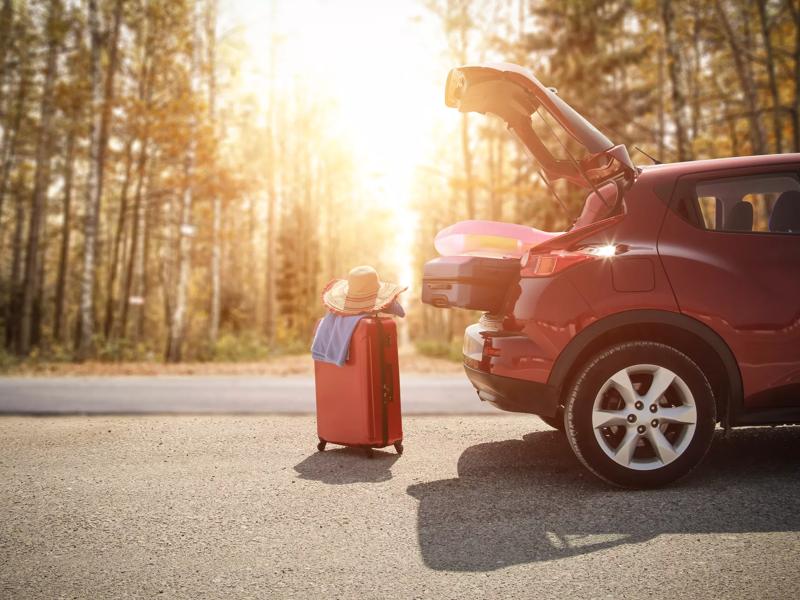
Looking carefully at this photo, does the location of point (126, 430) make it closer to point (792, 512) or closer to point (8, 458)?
point (8, 458)

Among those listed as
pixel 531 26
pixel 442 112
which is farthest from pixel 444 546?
pixel 442 112

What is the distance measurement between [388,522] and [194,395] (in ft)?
23.7

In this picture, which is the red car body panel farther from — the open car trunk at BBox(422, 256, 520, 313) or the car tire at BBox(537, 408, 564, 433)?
the car tire at BBox(537, 408, 564, 433)

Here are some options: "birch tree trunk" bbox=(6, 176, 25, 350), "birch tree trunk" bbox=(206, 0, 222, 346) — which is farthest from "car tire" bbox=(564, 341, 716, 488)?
"birch tree trunk" bbox=(6, 176, 25, 350)

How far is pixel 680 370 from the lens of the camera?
4422 millimetres

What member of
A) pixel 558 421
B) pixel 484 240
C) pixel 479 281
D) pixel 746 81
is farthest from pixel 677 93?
pixel 479 281

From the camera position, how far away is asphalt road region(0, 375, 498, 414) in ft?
29.0

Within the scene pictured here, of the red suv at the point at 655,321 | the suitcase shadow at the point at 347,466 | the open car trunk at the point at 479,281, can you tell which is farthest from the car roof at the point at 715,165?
the suitcase shadow at the point at 347,466

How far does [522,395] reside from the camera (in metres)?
4.61

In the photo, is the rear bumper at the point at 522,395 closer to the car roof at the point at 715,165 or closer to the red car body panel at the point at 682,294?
the red car body panel at the point at 682,294

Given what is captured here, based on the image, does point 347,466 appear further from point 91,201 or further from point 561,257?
point 91,201

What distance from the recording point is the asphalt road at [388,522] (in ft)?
10.7

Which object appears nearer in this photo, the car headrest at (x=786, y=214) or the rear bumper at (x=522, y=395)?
the rear bumper at (x=522, y=395)

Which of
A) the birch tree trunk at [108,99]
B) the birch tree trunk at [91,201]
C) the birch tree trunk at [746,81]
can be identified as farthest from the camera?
the birch tree trunk at [108,99]
